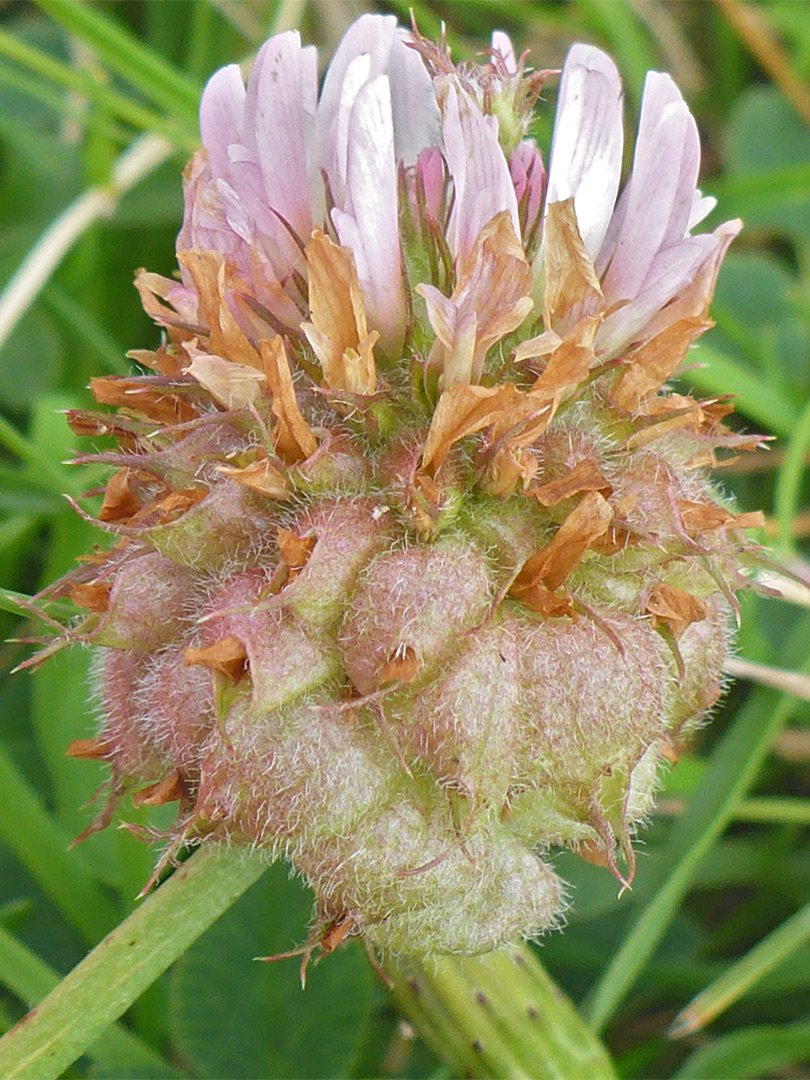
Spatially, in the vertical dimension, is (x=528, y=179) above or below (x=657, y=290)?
above

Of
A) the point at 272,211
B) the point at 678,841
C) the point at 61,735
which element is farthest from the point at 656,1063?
the point at 272,211

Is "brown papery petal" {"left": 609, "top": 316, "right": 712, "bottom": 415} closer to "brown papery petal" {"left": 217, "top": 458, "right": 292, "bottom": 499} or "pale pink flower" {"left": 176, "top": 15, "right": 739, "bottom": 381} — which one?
"pale pink flower" {"left": 176, "top": 15, "right": 739, "bottom": 381}

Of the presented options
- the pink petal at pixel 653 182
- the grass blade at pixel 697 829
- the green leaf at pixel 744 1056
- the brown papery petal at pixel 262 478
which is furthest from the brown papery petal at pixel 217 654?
the green leaf at pixel 744 1056

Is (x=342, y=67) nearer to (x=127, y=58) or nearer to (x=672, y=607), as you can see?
(x=672, y=607)

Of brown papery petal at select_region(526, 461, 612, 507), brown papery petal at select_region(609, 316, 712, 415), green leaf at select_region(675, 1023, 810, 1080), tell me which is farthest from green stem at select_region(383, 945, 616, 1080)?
brown papery petal at select_region(609, 316, 712, 415)

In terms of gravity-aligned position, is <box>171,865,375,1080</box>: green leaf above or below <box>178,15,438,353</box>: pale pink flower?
below

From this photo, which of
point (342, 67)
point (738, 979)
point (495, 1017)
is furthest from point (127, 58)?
point (738, 979)

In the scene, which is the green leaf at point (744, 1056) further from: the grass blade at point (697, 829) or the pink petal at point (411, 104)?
the pink petal at point (411, 104)
